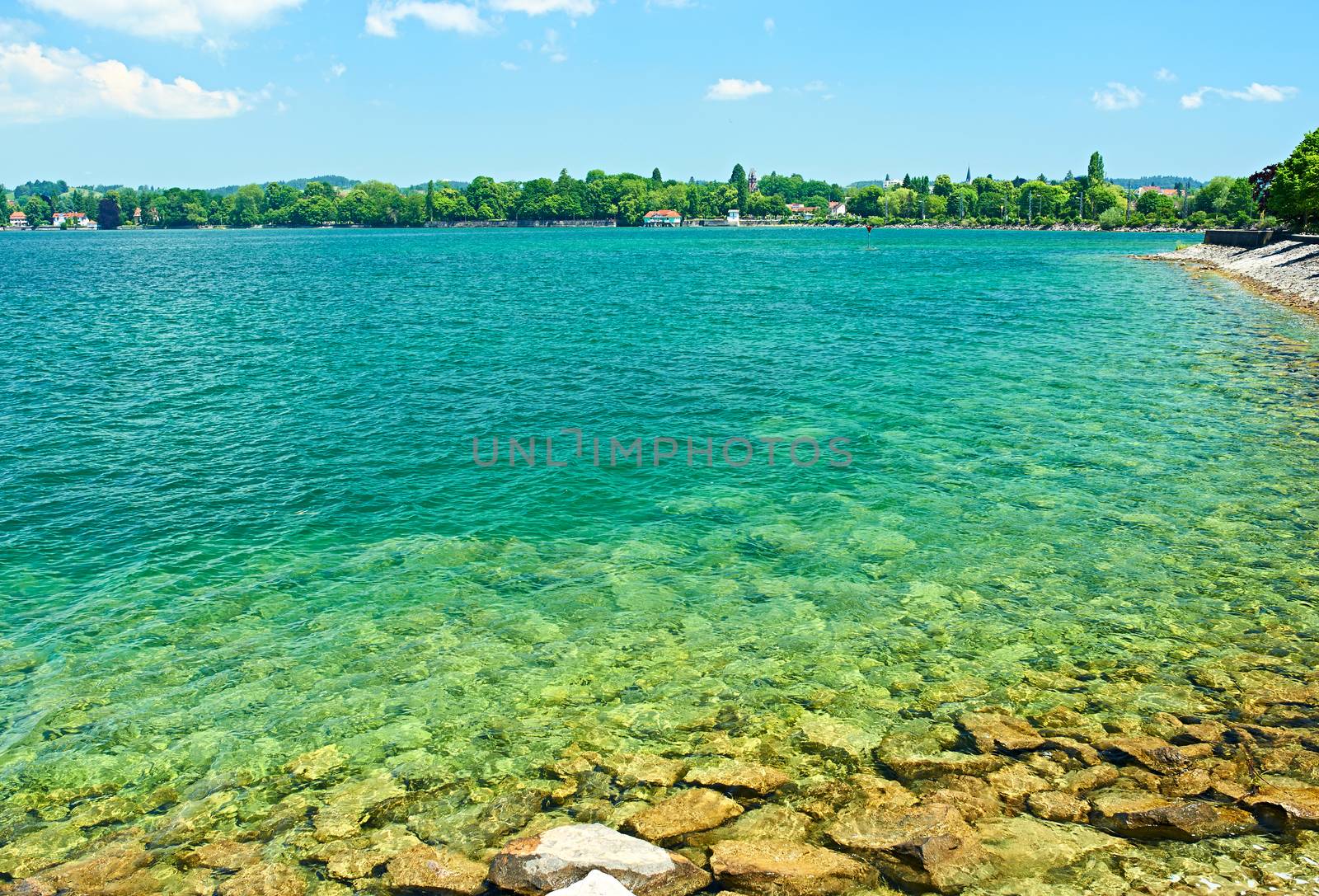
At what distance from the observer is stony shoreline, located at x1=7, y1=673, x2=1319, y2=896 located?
973 cm

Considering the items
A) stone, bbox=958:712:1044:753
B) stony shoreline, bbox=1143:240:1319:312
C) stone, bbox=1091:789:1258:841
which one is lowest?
stone, bbox=958:712:1044:753

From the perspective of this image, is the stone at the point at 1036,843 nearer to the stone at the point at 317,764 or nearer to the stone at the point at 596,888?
the stone at the point at 596,888

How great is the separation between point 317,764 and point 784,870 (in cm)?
725

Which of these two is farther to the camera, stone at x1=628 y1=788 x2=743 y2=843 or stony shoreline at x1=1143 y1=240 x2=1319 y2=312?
stony shoreline at x1=1143 y1=240 x2=1319 y2=312

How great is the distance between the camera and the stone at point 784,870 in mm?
9602

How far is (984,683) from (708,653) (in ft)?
16.0

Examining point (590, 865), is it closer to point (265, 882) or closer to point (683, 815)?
point (683, 815)

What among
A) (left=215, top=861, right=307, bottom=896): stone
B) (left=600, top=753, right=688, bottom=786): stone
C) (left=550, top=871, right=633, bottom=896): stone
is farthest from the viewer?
(left=600, top=753, right=688, bottom=786): stone

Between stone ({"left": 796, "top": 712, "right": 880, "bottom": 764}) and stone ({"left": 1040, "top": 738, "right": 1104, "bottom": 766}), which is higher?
stone ({"left": 1040, "top": 738, "right": 1104, "bottom": 766})

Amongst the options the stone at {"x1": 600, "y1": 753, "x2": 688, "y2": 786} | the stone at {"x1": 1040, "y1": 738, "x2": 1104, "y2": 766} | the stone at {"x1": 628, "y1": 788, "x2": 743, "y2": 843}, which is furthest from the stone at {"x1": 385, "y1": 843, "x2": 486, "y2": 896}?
the stone at {"x1": 1040, "y1": 738, "x2": 1104, "y2": 766}

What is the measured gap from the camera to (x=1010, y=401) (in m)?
37.6

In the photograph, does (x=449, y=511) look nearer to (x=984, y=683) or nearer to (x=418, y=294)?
(x=984, y=683)

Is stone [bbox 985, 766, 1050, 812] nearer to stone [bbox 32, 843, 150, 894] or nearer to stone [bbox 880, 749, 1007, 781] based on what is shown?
stone [bbox 880, 749, 1007, 781]

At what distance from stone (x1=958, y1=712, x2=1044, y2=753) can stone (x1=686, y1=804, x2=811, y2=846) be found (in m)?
3.40
